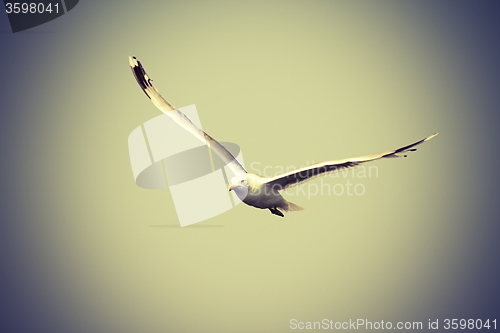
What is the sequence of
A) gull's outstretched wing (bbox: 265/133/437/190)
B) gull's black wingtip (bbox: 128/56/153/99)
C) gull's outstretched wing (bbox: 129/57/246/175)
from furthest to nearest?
1. gull's black wingtip (bbox: 128/56/153/99)
2. gull's outstretched wing (bbox: 129/57/246/175)
3. gull's outstretched wing (bbox: 265/133/437/190)

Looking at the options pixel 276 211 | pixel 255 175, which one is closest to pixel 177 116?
pixel 255 175

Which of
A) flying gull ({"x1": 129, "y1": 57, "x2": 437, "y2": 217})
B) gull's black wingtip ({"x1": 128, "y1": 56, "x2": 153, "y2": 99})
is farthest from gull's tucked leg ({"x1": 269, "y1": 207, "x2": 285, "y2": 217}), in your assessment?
gull's black wingtip ({"x1": 128, "y1": 56, "x2": 153, "y2": 99})

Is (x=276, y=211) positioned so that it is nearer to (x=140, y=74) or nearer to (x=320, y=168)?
(x=320, y=168)

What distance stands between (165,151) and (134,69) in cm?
104

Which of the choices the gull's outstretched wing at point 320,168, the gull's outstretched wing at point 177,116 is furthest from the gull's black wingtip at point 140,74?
the gull's outstretched wing at point 320,168

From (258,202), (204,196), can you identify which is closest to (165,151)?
(204,196)

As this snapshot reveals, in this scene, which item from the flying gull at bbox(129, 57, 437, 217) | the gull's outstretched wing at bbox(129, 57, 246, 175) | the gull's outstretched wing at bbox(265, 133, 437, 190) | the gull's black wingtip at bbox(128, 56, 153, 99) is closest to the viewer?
the gull's outstretched wing at bbox(265, 133, 437, 190)

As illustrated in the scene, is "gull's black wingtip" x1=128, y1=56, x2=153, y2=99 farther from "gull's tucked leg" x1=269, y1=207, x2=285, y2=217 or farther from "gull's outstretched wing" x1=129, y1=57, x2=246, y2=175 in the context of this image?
"gull's tucked leg" x1=269, y1=207, x2=285, y2=217

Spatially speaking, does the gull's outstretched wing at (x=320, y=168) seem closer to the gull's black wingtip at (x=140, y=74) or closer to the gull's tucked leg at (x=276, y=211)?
the gull's tucked leg at (x=276, y=211)

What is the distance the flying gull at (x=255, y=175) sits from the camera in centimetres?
290

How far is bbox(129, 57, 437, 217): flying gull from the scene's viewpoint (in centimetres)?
290

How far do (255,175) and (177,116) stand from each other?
0.89 m

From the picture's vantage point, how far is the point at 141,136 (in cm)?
450

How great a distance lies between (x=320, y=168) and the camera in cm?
311
